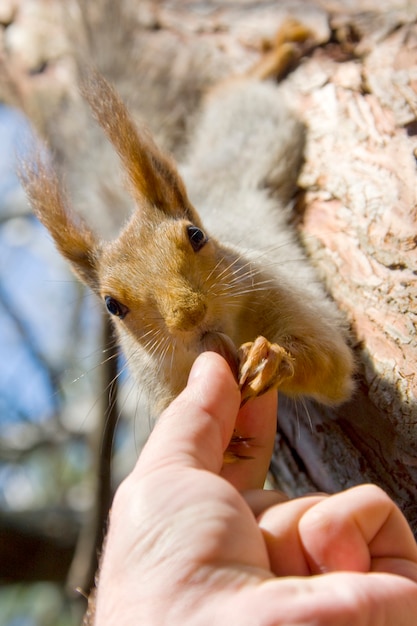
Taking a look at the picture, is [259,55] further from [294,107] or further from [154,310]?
[154,310]

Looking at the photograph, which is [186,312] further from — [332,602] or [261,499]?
[332,602]

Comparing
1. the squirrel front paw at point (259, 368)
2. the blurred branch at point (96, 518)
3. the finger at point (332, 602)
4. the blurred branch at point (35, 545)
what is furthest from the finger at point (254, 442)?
the blurred branch at point (35, 545)

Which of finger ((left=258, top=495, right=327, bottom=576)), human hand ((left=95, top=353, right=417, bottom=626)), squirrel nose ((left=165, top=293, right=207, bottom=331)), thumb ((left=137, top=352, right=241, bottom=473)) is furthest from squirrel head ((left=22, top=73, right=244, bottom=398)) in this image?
finger ((left=258, top=495, right=327, bottom=576))

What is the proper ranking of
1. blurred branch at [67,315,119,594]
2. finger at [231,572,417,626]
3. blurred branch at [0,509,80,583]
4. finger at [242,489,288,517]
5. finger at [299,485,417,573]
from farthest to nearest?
blurred branch at [0,509,80,583] < blurred branch at [67,315,119,594] < finger at [242,489,288,517] < finger at [299,485,417,573] < finger at [231,572,417,626]

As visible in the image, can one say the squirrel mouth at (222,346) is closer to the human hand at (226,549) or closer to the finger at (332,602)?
the human hand at (226,549)

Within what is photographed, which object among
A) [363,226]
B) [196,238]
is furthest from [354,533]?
[363,226]

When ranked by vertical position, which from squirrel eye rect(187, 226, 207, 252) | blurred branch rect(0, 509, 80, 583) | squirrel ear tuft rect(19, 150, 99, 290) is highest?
squirrel ear tuft rect(19, 150, 99, 290)

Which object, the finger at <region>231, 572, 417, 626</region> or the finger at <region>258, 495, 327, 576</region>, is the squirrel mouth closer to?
the finger at <region>258, 495, 327, 576</region>
